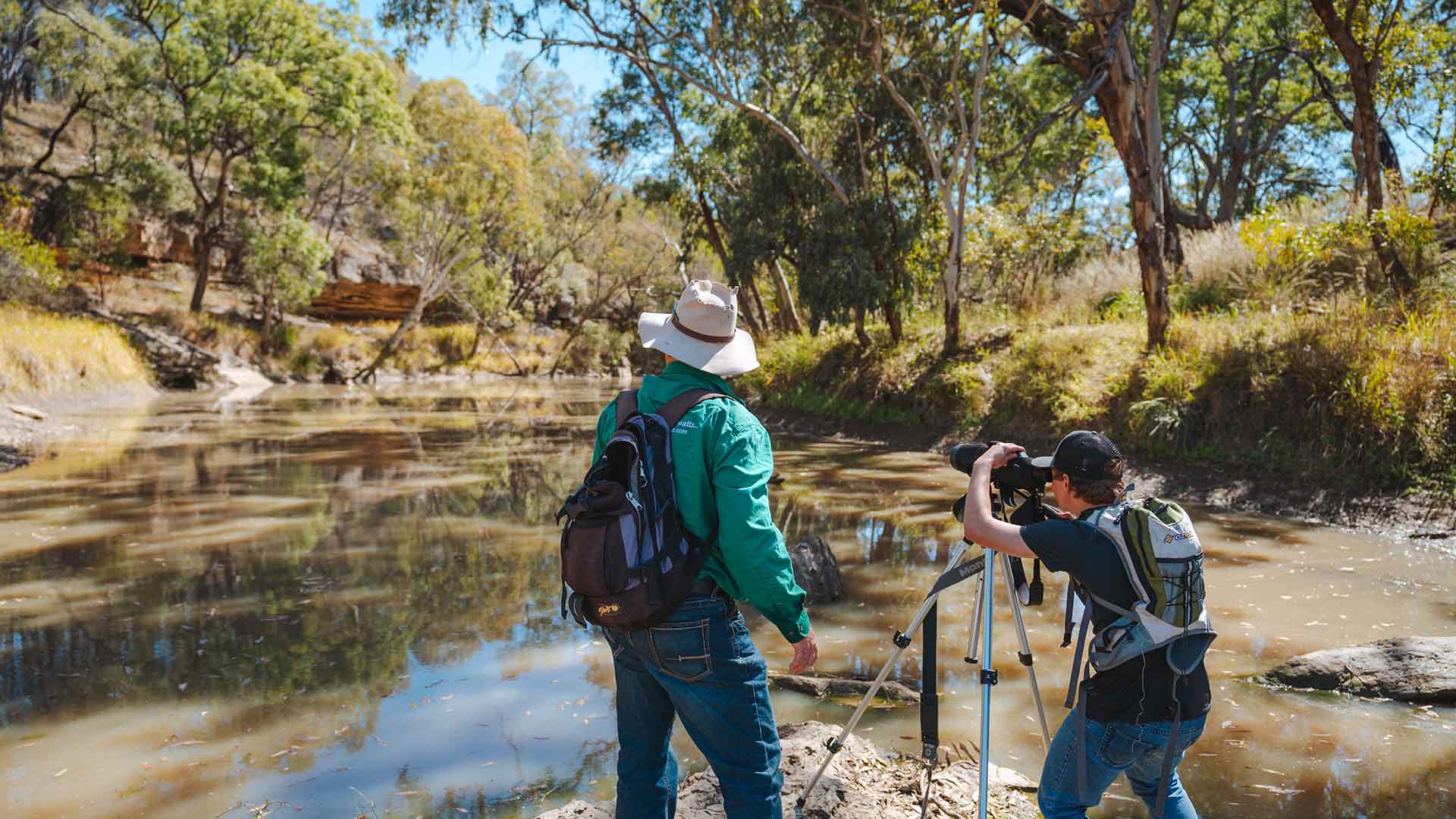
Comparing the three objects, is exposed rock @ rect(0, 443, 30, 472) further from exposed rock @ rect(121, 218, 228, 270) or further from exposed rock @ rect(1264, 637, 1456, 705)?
exposed rock @ rect(121, 218, 228, 270)

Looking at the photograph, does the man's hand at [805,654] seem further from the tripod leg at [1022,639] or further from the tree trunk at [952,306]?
the tree trunk at [952,306]

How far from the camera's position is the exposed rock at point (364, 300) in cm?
3625

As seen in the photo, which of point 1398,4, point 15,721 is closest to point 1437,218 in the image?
point 1398,4

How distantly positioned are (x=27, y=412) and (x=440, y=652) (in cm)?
1397

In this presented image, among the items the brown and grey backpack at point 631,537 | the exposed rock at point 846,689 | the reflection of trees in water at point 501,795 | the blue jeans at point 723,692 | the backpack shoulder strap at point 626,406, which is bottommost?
the reflection of trees in water at point 501,795

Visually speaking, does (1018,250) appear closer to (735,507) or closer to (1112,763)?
(1112,763)

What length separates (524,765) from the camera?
11.9 ft

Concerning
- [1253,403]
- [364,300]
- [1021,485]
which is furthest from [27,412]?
[364,300]

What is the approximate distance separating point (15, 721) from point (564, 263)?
37.7 m

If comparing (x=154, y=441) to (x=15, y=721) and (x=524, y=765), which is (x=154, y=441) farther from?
(x=524, y=765)

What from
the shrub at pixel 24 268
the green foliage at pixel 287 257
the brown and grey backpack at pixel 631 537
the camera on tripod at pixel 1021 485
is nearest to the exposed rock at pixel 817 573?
the camera on tripod at pixel 1021 485

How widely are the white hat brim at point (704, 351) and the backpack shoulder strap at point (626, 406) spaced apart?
15 cm

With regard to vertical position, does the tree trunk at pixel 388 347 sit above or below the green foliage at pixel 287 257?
below

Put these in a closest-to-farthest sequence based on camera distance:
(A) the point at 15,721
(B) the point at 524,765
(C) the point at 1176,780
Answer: (C) the point at 1176,780, (B) the point at 524,765, (A) the point at 15,721
